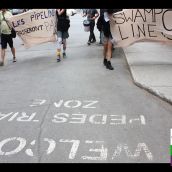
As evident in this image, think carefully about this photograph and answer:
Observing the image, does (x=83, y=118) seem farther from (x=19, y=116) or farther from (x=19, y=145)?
(x=19, y=145)

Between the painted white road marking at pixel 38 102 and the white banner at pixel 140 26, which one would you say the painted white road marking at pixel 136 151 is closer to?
the painted white road marking at pixel 38 102

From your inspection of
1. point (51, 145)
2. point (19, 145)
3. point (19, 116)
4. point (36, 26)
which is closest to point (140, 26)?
point (36, 26)

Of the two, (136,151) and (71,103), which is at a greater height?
(136,151)

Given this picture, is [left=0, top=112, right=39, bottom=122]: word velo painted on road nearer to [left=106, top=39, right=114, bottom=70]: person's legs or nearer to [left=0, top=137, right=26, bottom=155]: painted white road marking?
[left=0, top=137, right=26, bottom=155]: painted white road marking

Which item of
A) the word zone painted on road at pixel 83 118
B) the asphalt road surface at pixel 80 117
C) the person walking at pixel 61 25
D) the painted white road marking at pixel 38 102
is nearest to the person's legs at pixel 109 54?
the asphalt road surface at pixel 80 117

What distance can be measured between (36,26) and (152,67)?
469cm

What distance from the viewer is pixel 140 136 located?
5.41 metres

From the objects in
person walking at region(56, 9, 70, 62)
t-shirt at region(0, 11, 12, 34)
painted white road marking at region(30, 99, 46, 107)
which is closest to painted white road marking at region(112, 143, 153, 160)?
painted white road marking at region(30, 99, 46, 107)

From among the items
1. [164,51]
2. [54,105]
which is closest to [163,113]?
[54,105]

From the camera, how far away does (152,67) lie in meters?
9.88

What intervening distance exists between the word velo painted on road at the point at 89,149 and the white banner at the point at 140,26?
533 cm

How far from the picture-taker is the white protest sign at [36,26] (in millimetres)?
12656

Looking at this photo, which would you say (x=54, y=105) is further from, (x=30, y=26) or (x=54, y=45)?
(x=54, y=45)

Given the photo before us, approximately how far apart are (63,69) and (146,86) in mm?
3318
